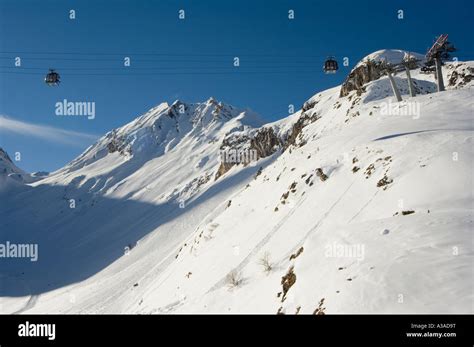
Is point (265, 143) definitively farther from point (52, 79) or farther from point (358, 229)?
point (358, 229)

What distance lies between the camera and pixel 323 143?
37500 mm

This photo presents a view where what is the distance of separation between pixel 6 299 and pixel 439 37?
85.6m

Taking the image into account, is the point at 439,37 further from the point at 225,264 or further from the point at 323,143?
the point at 225,264

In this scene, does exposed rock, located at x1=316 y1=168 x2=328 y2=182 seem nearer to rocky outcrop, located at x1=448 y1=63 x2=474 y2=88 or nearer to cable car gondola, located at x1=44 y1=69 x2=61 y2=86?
cable car gondola, located at x1=44 y1=69 x2=61 y2=86

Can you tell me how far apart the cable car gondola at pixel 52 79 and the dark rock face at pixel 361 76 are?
4704cm

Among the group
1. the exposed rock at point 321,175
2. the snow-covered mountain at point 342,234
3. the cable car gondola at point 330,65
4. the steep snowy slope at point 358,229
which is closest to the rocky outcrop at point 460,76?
the snow-covered mountain at point 342,234

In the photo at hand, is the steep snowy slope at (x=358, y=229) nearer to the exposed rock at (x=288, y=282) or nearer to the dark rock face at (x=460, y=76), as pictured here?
the exposed rock at (x=288, y=282)

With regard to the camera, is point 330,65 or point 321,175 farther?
point 330,65

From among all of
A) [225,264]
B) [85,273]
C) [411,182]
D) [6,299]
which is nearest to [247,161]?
[85,273]

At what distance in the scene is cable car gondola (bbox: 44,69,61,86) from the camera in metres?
29.6

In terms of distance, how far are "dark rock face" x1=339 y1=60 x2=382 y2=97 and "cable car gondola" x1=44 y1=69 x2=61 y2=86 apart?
4704 cm

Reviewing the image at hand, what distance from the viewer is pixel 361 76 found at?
64.5m

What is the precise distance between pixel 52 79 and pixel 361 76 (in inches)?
1961
